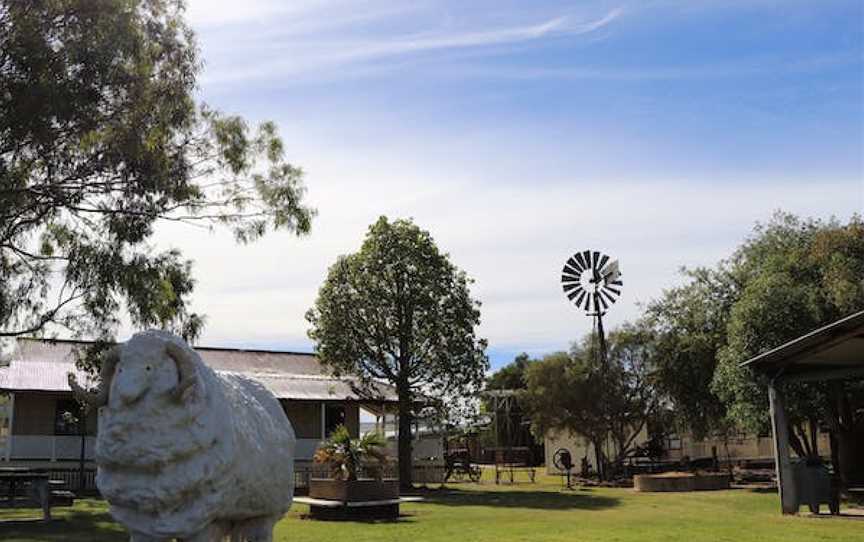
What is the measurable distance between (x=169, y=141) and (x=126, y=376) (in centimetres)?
1063

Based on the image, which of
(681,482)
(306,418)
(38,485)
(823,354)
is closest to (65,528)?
(38,485)

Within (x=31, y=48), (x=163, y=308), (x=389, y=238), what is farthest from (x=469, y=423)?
(x=31, y=48)

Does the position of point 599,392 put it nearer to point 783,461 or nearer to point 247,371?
point 247,371

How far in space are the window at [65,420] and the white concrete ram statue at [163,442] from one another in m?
24.8

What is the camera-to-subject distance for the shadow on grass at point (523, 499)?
20562mm

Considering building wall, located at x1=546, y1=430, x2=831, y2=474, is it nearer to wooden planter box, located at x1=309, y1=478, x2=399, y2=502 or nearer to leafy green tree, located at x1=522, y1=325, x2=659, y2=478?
leafy green tree, located at x1=522, y1=325, x2=659, y2=478

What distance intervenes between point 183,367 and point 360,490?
38.4 feet

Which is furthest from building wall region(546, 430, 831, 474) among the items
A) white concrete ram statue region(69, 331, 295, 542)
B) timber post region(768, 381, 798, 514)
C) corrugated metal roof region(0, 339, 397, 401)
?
white concrete ram statue region(69, 331, 295, 542)

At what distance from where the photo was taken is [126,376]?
17.8ft

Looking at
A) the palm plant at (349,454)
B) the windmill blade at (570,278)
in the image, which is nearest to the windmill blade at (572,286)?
the windmill blade at (570,278)

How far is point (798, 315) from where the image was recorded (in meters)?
22.0

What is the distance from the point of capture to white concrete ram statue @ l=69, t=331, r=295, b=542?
5.42 m

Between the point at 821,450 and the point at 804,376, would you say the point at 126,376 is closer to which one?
the point at 804,376

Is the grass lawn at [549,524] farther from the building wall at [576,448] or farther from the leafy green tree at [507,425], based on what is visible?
the leafy green tree at [507,425]
